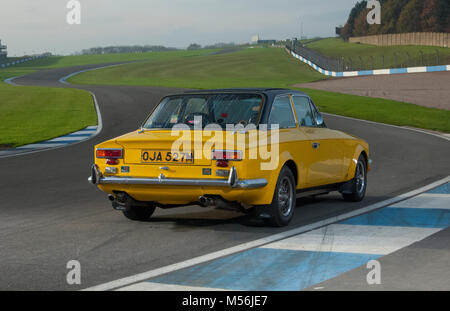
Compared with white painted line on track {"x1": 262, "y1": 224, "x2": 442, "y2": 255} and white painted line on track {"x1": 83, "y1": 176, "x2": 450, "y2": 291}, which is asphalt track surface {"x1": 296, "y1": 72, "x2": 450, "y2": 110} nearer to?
white painted line on track {"x1": 83, "y1": 176, "x2": 450, "y2": 291}

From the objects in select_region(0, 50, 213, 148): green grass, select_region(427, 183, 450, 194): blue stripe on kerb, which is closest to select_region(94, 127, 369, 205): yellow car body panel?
select_region(427, 183, 450, 194): blue stripe on kerb

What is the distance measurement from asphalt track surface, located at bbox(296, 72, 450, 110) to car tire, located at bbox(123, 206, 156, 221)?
1125 inches

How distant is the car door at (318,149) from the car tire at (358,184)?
345mm

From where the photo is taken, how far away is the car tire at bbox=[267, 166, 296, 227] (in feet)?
26.3

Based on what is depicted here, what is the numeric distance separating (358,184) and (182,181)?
11.8 feet

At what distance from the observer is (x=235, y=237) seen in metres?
7.71

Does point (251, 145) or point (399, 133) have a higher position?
point (251, 145)

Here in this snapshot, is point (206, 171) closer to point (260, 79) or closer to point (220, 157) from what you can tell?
point (220, 157)

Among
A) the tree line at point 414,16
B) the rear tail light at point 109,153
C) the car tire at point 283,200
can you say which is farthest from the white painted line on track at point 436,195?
the tree line at point 414,16

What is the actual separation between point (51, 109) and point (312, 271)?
2924 cm

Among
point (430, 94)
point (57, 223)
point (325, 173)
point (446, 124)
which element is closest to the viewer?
point (57, 223)

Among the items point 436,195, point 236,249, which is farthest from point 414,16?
point 236,249
